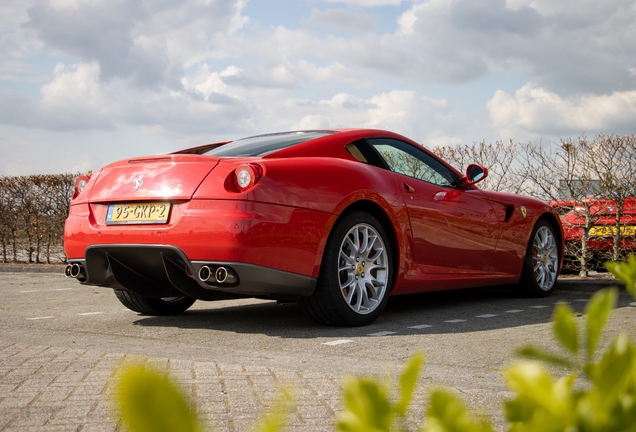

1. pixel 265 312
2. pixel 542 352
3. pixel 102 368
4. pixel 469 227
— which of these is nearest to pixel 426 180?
pixel 469 227

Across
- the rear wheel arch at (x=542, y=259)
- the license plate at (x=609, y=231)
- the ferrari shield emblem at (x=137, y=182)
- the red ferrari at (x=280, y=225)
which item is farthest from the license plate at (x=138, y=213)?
the license plate at (x=609, y=231)

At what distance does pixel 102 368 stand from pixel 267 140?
2423mm

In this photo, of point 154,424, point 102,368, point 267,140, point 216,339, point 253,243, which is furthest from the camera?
point 267,140

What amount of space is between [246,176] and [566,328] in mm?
3888

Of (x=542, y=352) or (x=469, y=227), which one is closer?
(x=542, y=352)

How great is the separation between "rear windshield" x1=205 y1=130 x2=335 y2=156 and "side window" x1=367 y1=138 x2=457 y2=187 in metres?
0.50

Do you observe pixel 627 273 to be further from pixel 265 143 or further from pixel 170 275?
pixel 265 143

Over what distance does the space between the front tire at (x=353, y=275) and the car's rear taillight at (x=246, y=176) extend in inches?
27.3

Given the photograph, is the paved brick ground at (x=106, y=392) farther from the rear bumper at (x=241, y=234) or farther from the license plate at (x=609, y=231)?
the license plate at (x=609, y=231)

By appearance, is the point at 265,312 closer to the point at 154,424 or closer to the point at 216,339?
the point at 216,339

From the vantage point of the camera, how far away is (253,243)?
4246mm

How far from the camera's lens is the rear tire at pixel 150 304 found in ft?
18.6

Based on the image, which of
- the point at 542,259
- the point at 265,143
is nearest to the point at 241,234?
the point at 265,143

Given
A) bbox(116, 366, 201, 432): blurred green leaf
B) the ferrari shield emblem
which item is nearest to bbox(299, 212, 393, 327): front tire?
the ferrari shield emblem
